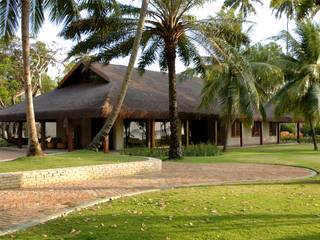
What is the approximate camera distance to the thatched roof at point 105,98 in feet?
81.9

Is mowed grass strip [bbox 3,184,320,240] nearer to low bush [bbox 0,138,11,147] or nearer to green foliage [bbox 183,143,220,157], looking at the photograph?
green foliage [bbox 183,143,220,157]

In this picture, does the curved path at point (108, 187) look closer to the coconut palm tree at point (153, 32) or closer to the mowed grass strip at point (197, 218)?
the mowed grass strip at point (197, 218)

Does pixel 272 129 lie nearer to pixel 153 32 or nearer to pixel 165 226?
pixel 153 32

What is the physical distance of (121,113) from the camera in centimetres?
2448

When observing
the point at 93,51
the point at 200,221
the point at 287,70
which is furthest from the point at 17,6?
the point at 287,70

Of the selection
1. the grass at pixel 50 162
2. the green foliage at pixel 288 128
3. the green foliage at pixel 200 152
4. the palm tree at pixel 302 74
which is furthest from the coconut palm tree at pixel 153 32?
the green foliage at pixel 288 128

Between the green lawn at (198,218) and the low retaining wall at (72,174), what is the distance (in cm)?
333

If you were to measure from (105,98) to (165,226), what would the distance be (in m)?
17.9

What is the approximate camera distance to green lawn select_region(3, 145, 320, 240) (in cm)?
670

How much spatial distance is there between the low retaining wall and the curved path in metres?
0.39

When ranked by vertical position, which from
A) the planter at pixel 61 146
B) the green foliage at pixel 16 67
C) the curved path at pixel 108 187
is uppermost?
the green foliage at pixel 16 67

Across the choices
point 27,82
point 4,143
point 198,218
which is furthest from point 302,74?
point 198,218

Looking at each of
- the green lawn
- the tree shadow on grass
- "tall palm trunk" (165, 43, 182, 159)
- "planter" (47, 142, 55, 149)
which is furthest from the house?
the tree shadow on grass

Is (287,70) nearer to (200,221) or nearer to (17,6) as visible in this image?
(17,6)
